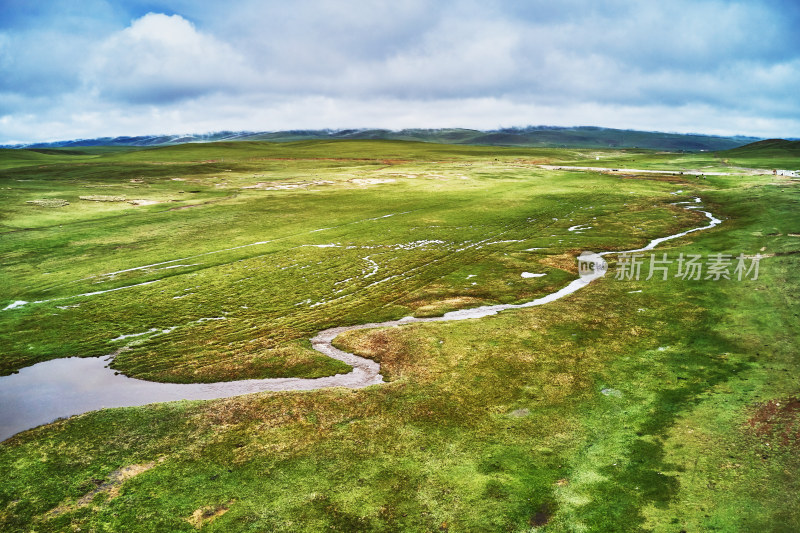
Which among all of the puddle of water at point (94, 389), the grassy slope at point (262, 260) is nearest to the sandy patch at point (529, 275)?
the grassy slope at point (262, 260)

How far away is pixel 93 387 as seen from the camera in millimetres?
29359

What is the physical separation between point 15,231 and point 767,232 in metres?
103

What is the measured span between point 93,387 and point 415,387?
19.9 metres

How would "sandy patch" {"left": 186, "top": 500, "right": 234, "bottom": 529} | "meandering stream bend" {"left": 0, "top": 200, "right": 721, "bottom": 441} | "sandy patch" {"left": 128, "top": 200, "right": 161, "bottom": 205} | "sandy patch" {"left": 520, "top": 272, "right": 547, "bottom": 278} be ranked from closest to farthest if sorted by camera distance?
"sandy patch" {"left": 186, "top": 500, "right": 234, "bottom": 529}, "meandering stream bend" {"left": 0, "top": 200, "right": 721, "bottom": 441}, "sandy patch" {"left": 520, "top": 272, "right": 547, "bottom": 278}, "sandy patch" {"left": 128, "top": 200, "right": 161, "bottom": 205}

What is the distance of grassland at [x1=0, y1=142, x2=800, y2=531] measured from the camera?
18375mm

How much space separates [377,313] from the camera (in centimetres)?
4106

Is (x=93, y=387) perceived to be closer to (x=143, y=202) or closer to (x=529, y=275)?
(x=529, y=275)

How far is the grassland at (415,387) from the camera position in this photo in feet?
60.3

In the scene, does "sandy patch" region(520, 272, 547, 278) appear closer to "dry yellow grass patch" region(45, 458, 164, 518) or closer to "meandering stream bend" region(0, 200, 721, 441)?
"meandering stream bend" region(0, 200, 721, 441)

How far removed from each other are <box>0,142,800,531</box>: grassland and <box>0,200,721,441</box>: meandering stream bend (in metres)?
1.15

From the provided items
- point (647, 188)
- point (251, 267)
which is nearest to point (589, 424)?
point (251, 267)

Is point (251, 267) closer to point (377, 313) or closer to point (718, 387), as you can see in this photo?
point (377, 313)

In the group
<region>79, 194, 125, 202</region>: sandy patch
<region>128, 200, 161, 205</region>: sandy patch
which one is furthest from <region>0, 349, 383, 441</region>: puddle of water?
<region>79, 194, 125, 202</region>: sandy patch

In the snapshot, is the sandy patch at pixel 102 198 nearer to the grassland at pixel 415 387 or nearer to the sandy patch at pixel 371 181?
the grassland at pixel 415 387
